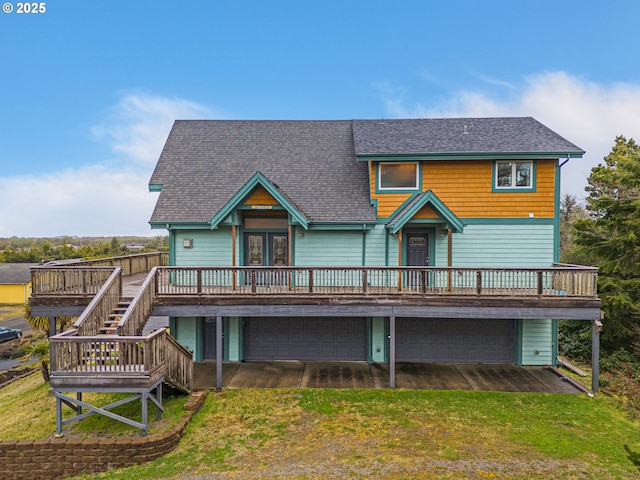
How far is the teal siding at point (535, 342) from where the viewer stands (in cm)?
1322

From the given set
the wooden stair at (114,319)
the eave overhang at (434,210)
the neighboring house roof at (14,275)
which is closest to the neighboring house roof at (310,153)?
the eave overhang at (434,210)

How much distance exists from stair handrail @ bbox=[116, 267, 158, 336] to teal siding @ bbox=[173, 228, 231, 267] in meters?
2.35

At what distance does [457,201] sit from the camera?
1331 centimetres

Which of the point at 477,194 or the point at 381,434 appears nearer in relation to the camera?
the point at 381,434

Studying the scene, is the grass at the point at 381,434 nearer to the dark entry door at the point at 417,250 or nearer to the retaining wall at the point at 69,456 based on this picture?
the retaining wall at the point at 69,456

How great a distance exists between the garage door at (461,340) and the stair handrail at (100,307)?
906 cm

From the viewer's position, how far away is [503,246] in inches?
519

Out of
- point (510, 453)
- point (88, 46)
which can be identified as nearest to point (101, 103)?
point (88, 46)

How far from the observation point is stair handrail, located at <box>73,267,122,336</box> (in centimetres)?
899

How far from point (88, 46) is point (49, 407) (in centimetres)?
3564

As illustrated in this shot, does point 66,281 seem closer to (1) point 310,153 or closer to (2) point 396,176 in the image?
(1) point 310,153

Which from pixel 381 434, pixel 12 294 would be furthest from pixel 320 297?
pixel 12 294

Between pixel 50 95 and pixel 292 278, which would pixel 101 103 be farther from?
pixel 292 278

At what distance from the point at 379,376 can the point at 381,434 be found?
3616mm
